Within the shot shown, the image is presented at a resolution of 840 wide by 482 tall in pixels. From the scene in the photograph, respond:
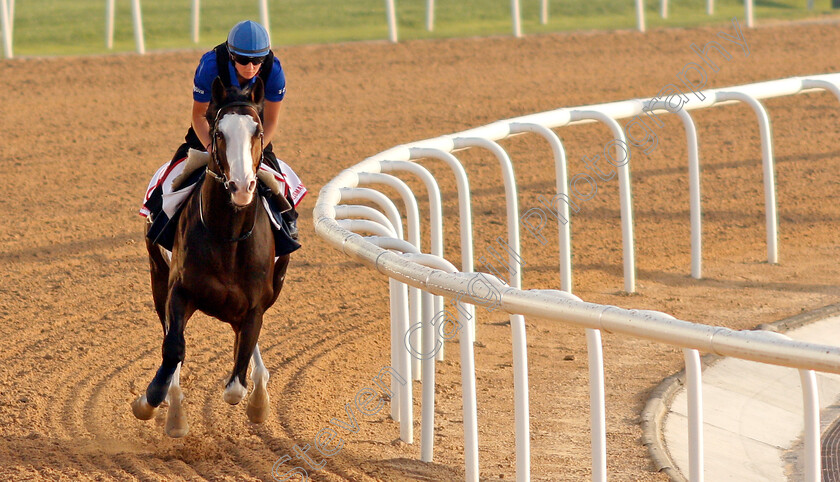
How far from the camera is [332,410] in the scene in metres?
5.69

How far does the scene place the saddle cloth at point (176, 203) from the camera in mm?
5197

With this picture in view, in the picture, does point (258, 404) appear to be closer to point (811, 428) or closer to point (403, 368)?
point (403, 368)

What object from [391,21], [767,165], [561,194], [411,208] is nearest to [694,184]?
[767,165]

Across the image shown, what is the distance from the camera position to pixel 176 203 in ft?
17.2

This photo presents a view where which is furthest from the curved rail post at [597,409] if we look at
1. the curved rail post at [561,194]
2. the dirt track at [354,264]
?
the curved rail post at [561,194]

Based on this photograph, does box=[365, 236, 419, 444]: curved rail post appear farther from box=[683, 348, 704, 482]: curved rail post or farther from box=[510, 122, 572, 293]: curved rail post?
box=[510, 122, 572, 293]: curved rail post

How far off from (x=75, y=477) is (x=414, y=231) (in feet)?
7.34

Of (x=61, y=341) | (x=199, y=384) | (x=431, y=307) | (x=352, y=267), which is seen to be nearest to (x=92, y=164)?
(x=352, y=267)

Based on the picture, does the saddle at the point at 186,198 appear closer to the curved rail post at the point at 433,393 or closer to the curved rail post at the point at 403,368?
the curved rail post at the point at 403,368

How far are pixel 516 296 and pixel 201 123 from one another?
1.88m

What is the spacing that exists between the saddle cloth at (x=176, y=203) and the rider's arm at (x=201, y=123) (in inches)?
5.8

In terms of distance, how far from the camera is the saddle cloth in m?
5.20

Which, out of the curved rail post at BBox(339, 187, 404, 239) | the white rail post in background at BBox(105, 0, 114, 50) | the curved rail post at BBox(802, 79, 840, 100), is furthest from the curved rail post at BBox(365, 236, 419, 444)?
the white rail post in background at BBox(105, 0, 114, 50)

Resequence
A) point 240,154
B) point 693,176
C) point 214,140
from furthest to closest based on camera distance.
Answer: point 693,176, point 214,140, point 240,154
